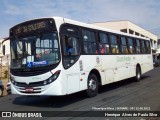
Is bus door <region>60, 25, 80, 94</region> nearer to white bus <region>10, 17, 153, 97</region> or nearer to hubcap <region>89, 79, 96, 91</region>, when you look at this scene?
white bus <region>10, 17, 153, 97</region>

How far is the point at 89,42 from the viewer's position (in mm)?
12633

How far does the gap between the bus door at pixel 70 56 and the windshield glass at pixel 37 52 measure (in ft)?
1.08

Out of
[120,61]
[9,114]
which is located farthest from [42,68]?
[120,61]

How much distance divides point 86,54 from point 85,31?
1.05 meters

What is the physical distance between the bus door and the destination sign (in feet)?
1.73

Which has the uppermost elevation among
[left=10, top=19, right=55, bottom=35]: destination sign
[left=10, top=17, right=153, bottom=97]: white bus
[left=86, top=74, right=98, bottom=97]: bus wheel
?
[left=10, top=19, right=55, bottom=35]: destination sign

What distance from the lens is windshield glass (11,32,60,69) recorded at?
34.0 feet

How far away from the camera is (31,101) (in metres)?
12.3

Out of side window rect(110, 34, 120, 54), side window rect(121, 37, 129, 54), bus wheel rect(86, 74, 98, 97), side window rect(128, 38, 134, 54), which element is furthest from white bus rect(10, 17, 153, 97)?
side window rect(128, 38, 134, 54)

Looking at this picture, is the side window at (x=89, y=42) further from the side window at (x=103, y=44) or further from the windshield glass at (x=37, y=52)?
the windshield glass at (x=37, y=52)

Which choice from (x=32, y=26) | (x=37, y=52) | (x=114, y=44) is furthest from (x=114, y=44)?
(x=37, y=52)

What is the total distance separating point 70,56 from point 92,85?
2.13 metres

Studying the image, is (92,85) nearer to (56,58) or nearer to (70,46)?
(70,46)

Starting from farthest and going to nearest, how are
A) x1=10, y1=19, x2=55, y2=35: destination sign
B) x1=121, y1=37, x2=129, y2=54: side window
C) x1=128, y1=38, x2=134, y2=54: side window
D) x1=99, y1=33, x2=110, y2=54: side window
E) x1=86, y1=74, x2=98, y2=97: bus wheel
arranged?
x1=128, y1=38, x2=134, y2=54: side window
x1=121, y1=37, x2=129, y2=54: side window
x1=99, y1=33, x2=110, y2=54: side window
x1=86, y1=74, x2=98, y2=97: bus wheel
x1=10, y1=19, x2=55, y2=35: destination sign
